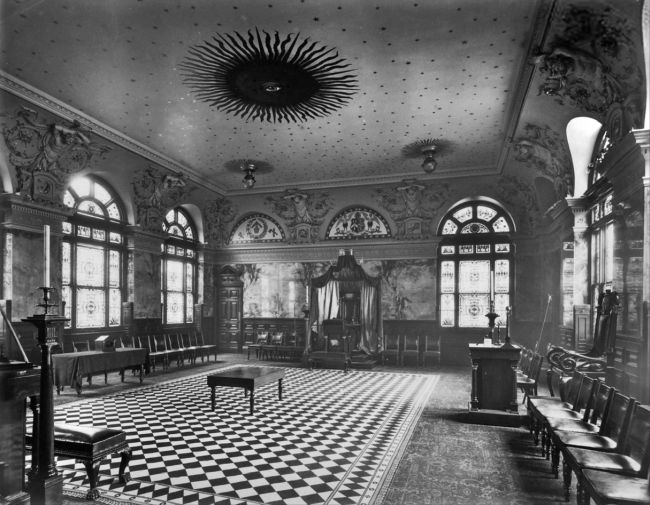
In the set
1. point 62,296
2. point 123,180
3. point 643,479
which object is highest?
point 123,180

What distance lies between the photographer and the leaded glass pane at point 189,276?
50.8 feet

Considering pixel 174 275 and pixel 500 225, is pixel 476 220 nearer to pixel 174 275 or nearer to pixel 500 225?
pixel 500 225

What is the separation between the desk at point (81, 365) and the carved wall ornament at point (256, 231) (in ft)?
23.8

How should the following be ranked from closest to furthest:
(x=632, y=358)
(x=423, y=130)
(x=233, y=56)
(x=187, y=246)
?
(x=632, y=358) < (x=233, y=56) < (x=423, y=130) < (x=187, y=246)

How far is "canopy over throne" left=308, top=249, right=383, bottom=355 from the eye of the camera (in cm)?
1374

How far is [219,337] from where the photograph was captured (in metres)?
16.3

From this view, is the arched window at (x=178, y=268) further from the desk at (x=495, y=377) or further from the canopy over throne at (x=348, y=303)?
the desk at (x=495, y=377)

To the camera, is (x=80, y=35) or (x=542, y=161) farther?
(x=542, y=161)

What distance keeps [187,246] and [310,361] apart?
6.03 m

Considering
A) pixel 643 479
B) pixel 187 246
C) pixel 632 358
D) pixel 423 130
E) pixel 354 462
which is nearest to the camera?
pixel 643 479

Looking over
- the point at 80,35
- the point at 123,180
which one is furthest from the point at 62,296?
the point at 80,35

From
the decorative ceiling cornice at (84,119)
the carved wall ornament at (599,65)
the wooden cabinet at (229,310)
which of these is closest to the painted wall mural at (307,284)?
the wooden cabinet at (229,310)

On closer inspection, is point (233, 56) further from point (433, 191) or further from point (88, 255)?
point (433, 191)

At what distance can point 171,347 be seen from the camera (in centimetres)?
1293
